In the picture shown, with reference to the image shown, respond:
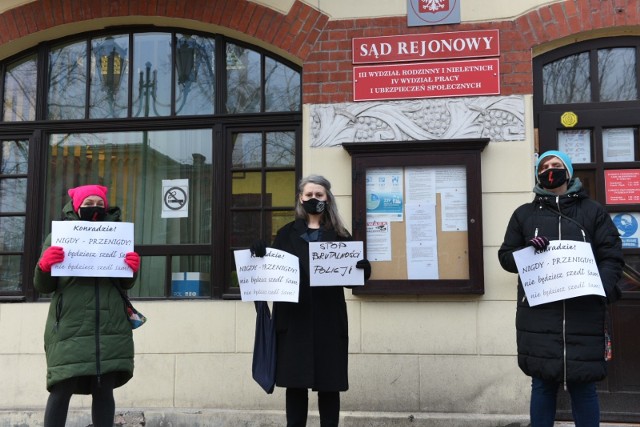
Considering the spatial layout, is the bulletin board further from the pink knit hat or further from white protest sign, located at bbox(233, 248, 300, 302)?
the pink knit hat

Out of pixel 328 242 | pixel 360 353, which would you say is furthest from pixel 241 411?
pixel 328 242

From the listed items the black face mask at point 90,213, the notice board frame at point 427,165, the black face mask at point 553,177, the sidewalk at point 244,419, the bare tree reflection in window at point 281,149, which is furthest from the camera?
the bare tree reflection in window at point 281,149

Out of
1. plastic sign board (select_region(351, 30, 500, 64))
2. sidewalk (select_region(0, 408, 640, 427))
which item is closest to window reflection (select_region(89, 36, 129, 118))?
plastic sign board (select_region(351, 30, 500, 64))

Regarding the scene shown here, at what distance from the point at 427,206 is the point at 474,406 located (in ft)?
5.09

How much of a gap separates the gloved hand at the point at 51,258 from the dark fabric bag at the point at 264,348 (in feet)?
3.77

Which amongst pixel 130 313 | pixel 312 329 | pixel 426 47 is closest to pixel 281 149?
pixel 426 47

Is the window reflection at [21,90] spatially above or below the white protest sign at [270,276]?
above

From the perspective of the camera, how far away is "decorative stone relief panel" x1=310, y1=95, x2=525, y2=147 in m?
4.86

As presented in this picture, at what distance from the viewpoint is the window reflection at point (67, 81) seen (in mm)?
5629

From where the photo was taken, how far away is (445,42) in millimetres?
4965

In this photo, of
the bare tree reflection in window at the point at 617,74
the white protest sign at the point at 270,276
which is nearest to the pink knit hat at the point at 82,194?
the white protest sign at the point at 270,276

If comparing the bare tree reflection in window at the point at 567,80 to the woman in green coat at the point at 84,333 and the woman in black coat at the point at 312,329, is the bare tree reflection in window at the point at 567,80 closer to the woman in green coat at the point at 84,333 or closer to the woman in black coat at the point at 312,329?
the woman in black coat at the point at 312,329

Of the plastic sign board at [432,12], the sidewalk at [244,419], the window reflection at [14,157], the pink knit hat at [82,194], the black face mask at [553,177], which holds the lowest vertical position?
the sidewalk at [244,419]

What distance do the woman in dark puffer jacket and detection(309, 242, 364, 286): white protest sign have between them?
87cm
